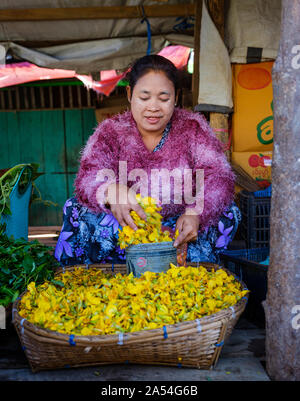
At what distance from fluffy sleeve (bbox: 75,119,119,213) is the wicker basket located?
2.95ft

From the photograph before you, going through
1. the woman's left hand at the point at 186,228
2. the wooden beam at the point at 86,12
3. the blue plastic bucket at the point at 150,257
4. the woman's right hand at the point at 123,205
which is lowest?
the blue plastic bucket at the point at 150,257

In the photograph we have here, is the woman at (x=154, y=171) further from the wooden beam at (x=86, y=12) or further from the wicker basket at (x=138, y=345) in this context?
the wooden beam at (x=86, y=12)

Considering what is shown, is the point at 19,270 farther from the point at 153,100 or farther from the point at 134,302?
the point at 153,100

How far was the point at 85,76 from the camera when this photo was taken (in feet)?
16.3

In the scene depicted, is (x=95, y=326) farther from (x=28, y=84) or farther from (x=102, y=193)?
(x=28, y=84)

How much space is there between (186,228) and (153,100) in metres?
0.84

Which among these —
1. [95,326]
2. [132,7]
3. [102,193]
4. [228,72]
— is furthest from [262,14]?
[95,326]

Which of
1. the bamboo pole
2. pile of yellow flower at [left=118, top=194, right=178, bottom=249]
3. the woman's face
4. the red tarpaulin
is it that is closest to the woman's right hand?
pile of yellow flower at [left=118, top=194, right=178, bottom=249]

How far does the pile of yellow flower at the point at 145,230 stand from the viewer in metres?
1.87

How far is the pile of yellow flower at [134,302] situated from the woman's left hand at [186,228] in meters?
0.18

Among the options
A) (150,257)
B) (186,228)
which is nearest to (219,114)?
(186,228)

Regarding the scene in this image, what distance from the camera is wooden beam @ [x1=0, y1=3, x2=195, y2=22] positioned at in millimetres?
3891

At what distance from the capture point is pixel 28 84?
6.04m

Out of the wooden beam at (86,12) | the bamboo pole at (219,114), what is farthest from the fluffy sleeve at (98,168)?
the wooden beam at (86,12)
